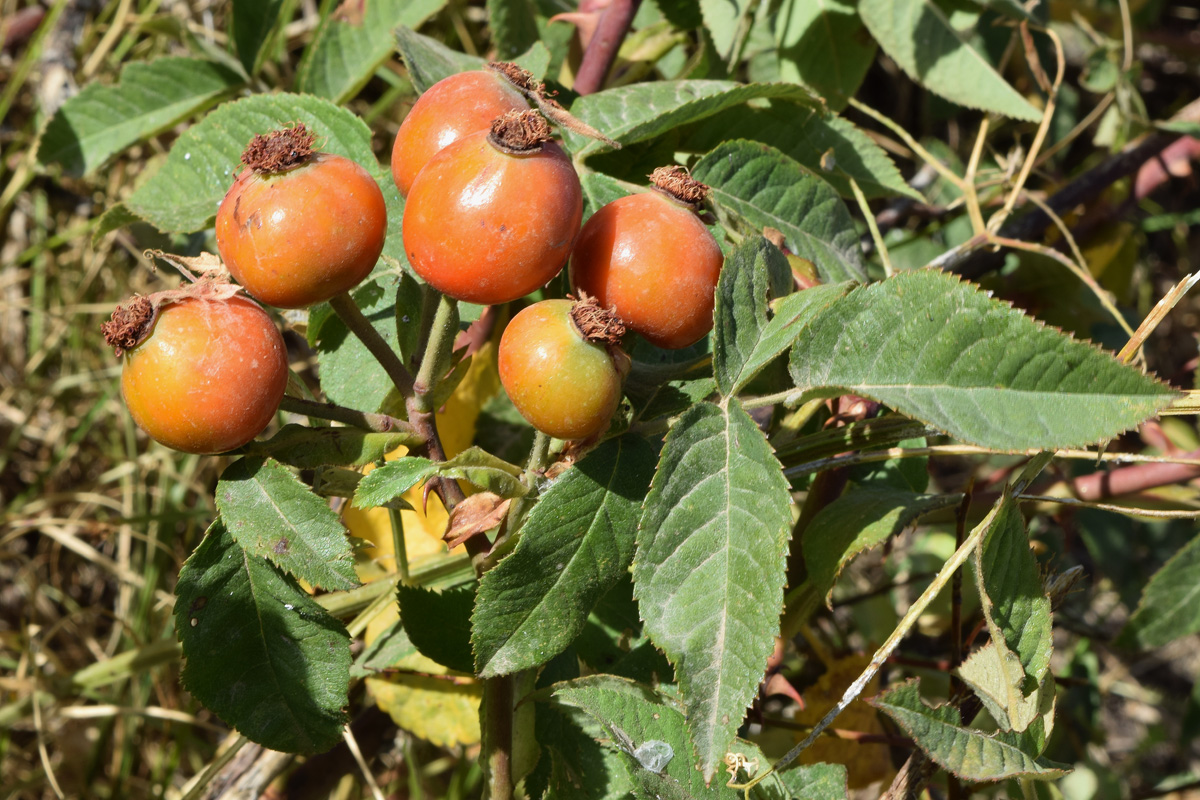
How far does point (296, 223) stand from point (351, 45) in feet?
3.72

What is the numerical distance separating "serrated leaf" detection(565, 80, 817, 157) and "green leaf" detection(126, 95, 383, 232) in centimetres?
31

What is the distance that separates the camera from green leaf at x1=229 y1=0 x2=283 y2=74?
1.81 m

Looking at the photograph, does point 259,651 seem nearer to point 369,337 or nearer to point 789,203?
point 369,337

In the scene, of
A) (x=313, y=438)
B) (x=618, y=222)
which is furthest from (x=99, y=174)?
(x=618, y=222)

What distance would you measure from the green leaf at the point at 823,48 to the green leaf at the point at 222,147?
0.96 meters

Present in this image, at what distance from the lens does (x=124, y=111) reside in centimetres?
185

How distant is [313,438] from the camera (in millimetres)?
978

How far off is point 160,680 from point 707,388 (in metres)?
1.83

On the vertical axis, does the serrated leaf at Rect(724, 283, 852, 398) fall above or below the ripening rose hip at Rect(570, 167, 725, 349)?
below

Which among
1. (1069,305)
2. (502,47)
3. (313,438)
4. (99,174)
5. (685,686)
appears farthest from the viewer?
(99,174)

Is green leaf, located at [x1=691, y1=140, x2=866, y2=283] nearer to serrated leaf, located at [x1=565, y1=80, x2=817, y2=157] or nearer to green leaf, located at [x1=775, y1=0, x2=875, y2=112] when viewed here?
serrated leaf, located at [x1=565, y1=80, x2=817, y2=157]

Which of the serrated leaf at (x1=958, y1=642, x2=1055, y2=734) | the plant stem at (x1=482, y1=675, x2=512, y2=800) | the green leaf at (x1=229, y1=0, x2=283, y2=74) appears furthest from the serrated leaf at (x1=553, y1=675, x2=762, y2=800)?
the green leaf at (x1=229, y1=0, x2=283, y2=74)

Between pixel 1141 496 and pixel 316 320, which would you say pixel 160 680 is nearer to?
pixel 316 320

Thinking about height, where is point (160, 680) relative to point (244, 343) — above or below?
below
